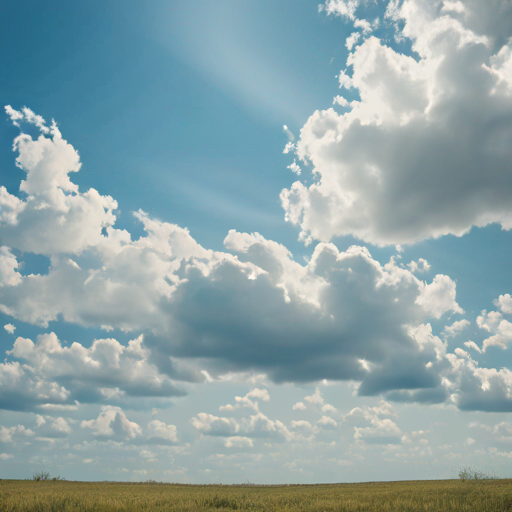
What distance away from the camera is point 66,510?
32.2m

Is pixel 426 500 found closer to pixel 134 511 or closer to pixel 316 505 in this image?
pixel 316 505

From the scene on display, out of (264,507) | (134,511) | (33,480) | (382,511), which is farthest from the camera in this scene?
(33,480)

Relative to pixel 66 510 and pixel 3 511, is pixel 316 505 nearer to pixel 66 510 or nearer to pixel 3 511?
pixel 66 510

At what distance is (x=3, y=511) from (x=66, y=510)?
6.10 metres

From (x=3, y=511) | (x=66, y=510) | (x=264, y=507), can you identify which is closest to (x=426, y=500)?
(x=264, y=507)

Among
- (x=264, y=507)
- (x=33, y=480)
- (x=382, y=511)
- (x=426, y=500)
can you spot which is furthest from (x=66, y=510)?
(x=33, y=480)

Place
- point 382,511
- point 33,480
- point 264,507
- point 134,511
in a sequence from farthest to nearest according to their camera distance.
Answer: point 33,480 < point 264,507 < point 134,511 < point 382,511

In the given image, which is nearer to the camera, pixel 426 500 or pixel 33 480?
pixel 426 500

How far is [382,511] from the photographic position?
2984cm

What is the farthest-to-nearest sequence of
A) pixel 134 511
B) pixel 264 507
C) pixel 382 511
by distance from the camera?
pixel 264 507 → pixel 134 511 → pixel 382 511

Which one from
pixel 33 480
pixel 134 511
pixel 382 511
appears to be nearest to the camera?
pixel 382 511

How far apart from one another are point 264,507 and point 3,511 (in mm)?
22936

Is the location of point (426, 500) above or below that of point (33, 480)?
above

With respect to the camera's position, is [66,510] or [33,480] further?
[33,480]
